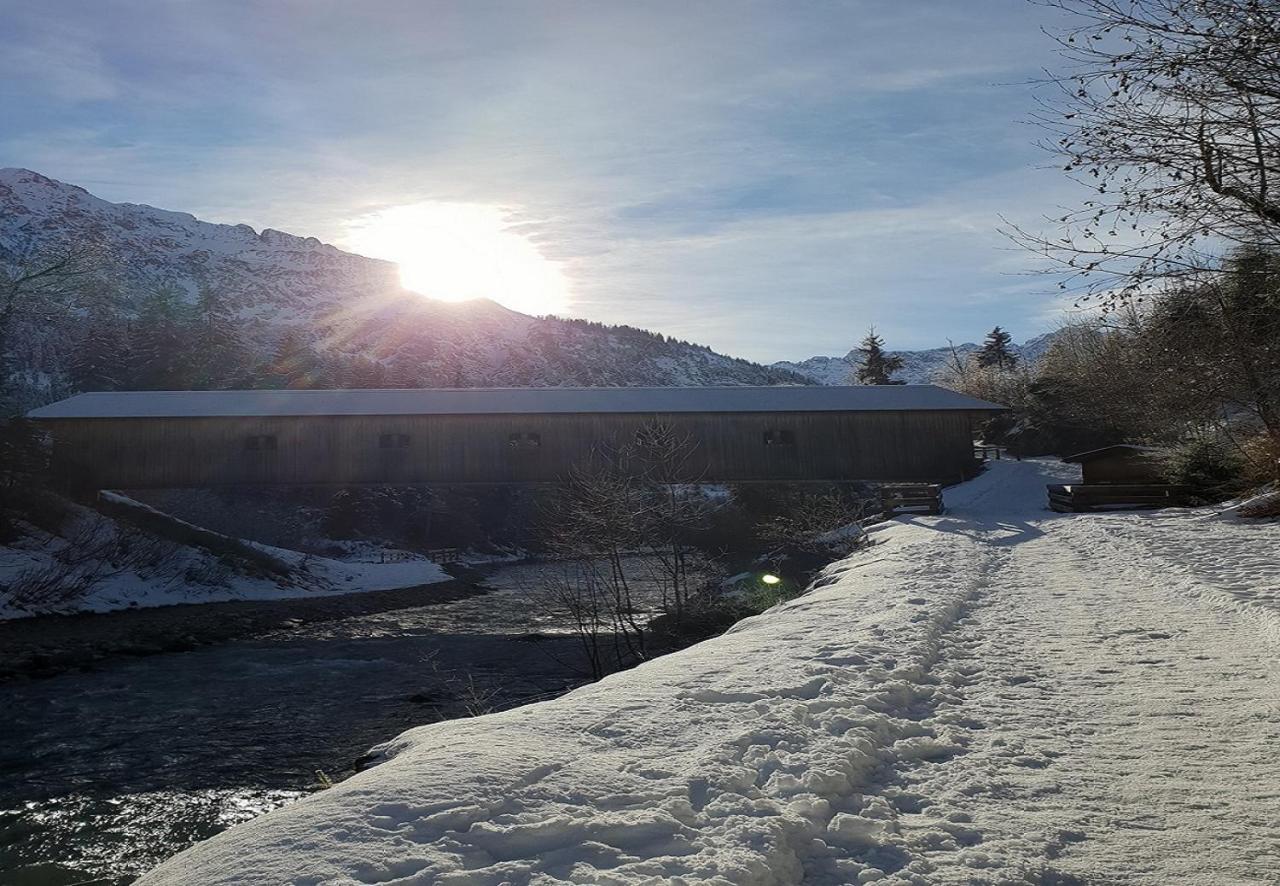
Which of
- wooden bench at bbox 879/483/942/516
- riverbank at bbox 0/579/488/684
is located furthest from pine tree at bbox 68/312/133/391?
wooden bench at bbox 879/483/942/516

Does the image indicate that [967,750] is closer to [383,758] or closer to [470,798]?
[470,798]

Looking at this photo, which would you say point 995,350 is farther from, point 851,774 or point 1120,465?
point 851,774

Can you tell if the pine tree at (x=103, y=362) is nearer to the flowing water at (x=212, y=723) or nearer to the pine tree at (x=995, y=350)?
the flowing water at (x=212, y=723)

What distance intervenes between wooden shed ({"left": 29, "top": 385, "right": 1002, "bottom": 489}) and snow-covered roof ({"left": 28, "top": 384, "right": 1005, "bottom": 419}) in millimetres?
60

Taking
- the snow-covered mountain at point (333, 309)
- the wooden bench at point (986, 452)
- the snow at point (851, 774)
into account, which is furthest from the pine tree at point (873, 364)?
the snow at point (851, 774)

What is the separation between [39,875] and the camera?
22.6 ft

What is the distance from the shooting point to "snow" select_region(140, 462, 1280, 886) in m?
3.04

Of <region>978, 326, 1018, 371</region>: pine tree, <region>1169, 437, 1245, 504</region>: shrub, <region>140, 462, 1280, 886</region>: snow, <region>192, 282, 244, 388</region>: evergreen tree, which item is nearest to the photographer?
<region>140, 462, 1280, 886</region>: snow

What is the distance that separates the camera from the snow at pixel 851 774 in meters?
3.04

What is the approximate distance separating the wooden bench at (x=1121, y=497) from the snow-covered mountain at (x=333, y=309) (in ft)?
158

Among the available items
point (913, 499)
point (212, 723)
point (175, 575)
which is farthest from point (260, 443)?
point (913, 499)

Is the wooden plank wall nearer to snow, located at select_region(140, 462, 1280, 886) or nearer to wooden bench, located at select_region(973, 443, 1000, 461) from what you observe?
wooden bench, located at select_region(973, 443, 1000, 461)

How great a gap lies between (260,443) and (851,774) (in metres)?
24.8

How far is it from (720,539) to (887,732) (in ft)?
91.0
